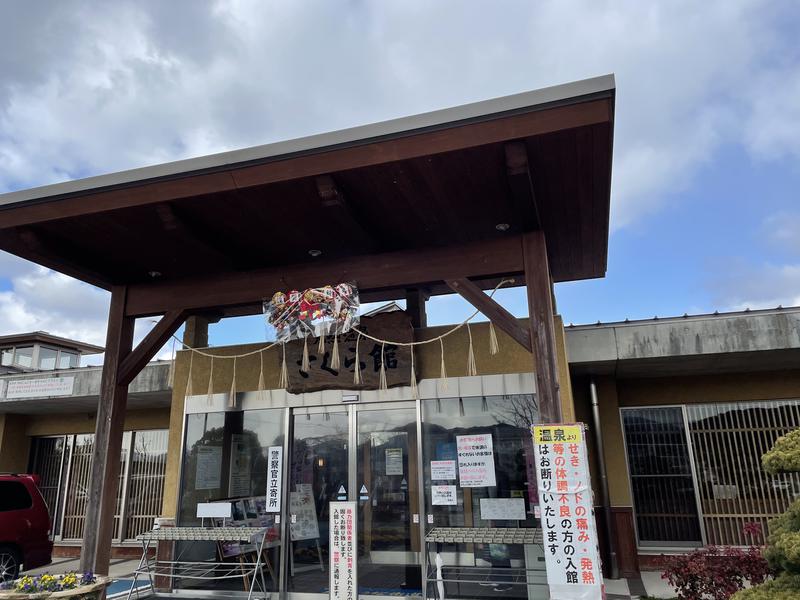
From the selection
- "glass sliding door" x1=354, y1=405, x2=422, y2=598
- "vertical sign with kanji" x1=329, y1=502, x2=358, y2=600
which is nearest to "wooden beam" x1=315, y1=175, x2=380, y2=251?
"glass sliding door" x1=354, y1=405, x2=422, y2=598

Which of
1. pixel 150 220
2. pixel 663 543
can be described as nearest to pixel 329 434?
pixel 150 220

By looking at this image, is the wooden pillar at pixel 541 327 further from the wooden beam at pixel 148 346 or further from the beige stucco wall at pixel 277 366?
the wooden beam at pixel 148 346

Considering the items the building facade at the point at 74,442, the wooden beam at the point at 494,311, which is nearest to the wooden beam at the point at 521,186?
the wooden beam at the point at 494,311

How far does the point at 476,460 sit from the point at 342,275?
2.44 m

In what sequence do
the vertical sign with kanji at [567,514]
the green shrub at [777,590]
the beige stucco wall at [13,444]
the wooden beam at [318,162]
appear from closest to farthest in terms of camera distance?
the green shrub at [777,590]
the wooden beam at [318,162]
the vertical sign with kanji at [567,514]
the beige stucco wall at [13,444]

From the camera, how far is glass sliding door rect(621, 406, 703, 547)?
7.79 metres

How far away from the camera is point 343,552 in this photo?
5.44m

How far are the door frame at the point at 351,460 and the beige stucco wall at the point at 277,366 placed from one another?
462 millimetres

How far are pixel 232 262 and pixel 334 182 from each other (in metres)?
2.01

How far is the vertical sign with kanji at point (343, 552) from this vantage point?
5.38 meters

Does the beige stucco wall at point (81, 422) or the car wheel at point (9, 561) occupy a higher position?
the beige stucco wall at point (81, 422)

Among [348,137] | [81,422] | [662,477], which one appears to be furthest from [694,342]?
[81,422]

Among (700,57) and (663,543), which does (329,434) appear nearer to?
(663,543)

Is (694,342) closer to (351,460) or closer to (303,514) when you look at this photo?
(351,460)
